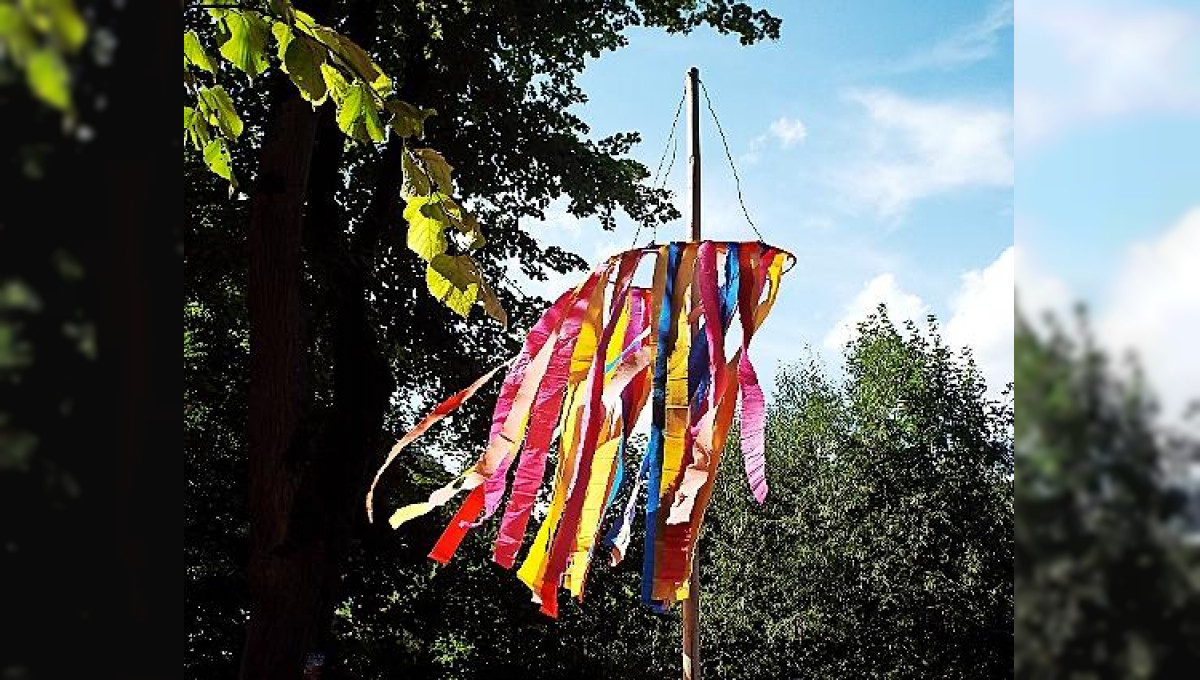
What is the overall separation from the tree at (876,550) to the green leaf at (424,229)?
9.08 m

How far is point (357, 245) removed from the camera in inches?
219

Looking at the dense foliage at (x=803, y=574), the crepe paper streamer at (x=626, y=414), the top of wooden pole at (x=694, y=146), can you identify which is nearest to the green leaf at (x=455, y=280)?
the crepe paper streamer at (x=626, y=414)

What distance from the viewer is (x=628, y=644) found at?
30.0 feet

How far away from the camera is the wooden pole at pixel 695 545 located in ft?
7.65

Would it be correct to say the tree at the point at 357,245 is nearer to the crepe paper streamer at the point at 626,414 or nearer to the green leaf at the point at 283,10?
the crepe paper streamer at the point at 626,414

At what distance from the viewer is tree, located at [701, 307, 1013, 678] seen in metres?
9.72

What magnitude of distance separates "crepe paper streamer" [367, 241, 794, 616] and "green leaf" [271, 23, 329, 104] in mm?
1254
